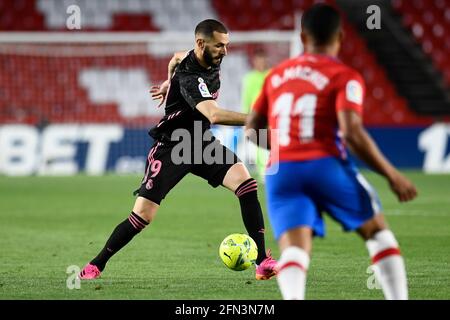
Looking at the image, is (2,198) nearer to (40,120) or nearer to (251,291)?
(40,120)

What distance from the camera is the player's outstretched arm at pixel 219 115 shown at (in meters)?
7.19

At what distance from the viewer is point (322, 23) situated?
5324 millimetres

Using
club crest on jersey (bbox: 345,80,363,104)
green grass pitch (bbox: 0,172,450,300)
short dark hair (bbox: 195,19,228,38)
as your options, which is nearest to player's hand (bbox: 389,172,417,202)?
club crest on jersey (bbox: 345,80,363,104)

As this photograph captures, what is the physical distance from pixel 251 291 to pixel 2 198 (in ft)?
30.5

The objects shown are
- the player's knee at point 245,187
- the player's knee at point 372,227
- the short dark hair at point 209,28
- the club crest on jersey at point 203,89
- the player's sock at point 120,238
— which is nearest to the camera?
the player's knee at point 372,227

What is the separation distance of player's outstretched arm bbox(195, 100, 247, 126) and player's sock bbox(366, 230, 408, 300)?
6.61ft

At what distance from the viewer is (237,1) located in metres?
25.6

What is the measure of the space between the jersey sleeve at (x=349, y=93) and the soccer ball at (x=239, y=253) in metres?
3.13

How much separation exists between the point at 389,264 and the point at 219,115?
2.36 m

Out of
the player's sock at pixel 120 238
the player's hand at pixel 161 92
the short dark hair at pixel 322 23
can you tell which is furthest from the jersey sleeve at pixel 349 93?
the player's hand at pixel 161 92

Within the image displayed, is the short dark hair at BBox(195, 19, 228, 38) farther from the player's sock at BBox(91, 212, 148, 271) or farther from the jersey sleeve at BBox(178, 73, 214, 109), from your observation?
the player's sock at BBox(91, 212, 148, 271)

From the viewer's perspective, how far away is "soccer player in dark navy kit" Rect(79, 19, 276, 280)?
25.8 ft

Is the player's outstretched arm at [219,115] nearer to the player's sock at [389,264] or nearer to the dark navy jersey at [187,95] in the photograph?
the dark navy jersey at [187,95]

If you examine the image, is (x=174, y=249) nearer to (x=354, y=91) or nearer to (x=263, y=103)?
(x=263, y=103)
